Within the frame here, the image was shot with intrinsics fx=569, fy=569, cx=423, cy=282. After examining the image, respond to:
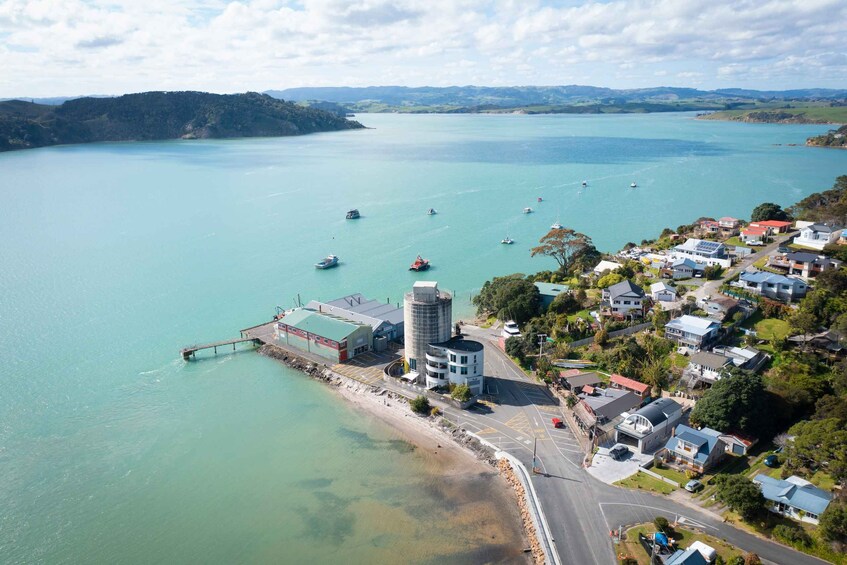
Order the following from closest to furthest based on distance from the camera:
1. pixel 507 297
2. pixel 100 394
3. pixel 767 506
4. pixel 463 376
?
pixel 767 506 < pixel 463 376 < pixel 100 394 < pixel 507 297

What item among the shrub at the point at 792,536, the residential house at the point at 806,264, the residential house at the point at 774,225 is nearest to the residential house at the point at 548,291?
the residential house at the point at 806,264

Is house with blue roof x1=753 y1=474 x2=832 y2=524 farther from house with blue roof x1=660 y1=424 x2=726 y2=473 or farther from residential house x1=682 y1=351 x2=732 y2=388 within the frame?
residential house x1=682 y1=351 x2=732 y2=388

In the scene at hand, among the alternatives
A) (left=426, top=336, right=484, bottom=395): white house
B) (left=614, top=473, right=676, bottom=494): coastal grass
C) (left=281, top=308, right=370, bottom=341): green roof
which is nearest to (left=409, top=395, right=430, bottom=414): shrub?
(left=426, top=336, right=484, bottom=395): white house

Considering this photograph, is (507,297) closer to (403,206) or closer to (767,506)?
(767,506)

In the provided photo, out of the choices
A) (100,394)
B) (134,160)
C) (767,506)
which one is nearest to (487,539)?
(767,506)

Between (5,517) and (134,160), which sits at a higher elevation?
(134,160)

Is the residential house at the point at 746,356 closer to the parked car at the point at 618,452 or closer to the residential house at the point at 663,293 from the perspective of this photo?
the residential house at the point at 663,293

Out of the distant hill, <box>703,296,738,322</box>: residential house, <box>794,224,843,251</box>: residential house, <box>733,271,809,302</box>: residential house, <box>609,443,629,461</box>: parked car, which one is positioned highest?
the distant hill
